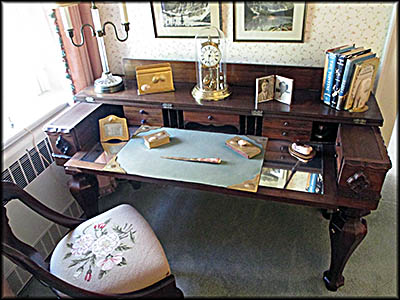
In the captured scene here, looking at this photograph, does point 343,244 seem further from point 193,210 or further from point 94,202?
point 94,202

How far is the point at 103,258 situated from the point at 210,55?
107 cm

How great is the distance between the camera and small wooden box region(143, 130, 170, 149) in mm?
1596

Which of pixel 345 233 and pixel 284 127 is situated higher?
pixel 284 127

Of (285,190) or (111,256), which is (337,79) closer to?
(285,190)

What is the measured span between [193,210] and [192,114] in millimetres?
696

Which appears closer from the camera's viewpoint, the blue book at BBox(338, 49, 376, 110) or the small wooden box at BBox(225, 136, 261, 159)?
the blue book at BBox(338, 49, 376, 110)

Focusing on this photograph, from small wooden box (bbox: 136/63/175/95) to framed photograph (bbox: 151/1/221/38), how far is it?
0.72 ft

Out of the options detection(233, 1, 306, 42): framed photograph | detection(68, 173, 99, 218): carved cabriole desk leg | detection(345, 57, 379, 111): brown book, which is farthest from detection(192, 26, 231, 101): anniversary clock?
detection(68, 173, 99, 218): carved cabriole desk leg

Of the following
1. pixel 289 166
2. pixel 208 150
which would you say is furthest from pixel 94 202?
pixel 289 166

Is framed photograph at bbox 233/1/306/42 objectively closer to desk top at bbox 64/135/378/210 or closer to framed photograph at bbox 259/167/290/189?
desk top at bbox 64/135/378/210

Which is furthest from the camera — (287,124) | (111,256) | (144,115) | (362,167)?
(144,115)

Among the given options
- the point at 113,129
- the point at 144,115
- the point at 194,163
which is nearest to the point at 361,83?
the point at 194,163

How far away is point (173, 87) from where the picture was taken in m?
1.80

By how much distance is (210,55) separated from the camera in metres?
1.66
